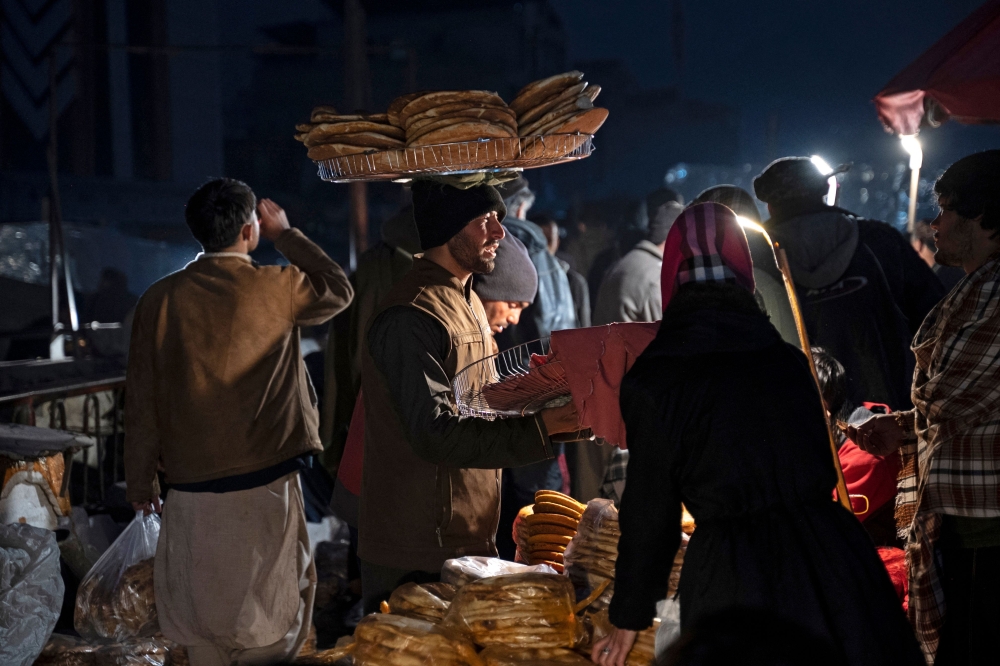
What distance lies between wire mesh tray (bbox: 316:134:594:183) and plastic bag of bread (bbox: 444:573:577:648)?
3.85 feet

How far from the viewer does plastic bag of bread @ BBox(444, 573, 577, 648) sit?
7.11 ft

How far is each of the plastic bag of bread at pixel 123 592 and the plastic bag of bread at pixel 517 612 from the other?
7.64 feet

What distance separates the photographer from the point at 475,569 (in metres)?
2.36

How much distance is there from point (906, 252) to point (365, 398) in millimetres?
3072

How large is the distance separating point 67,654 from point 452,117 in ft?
9.98

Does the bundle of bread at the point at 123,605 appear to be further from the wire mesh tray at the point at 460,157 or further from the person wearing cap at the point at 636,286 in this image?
the person wearing cap at the point at 636,286

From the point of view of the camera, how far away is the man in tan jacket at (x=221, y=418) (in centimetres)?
359

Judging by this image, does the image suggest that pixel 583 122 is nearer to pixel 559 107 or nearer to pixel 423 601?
pixel 559 107

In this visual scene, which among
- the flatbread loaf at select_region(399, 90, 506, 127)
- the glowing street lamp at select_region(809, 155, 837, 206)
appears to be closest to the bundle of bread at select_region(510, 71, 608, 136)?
the flatbread loaf at select_region(399, 90, 506, 127)

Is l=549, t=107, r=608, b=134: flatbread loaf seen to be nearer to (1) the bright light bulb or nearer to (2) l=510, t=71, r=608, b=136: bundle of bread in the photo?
(2) l=510, t=71, r=608, b=136: bundle of bread

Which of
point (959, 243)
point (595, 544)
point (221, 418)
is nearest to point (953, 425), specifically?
point (959, 243)

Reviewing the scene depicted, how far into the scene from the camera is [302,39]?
30781mm

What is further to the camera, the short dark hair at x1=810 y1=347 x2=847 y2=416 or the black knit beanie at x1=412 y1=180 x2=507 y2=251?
the short dark hair at x1=810 y1=347 x2=847 y2=416

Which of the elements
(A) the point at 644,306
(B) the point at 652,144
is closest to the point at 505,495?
(A) the point at 644,306
